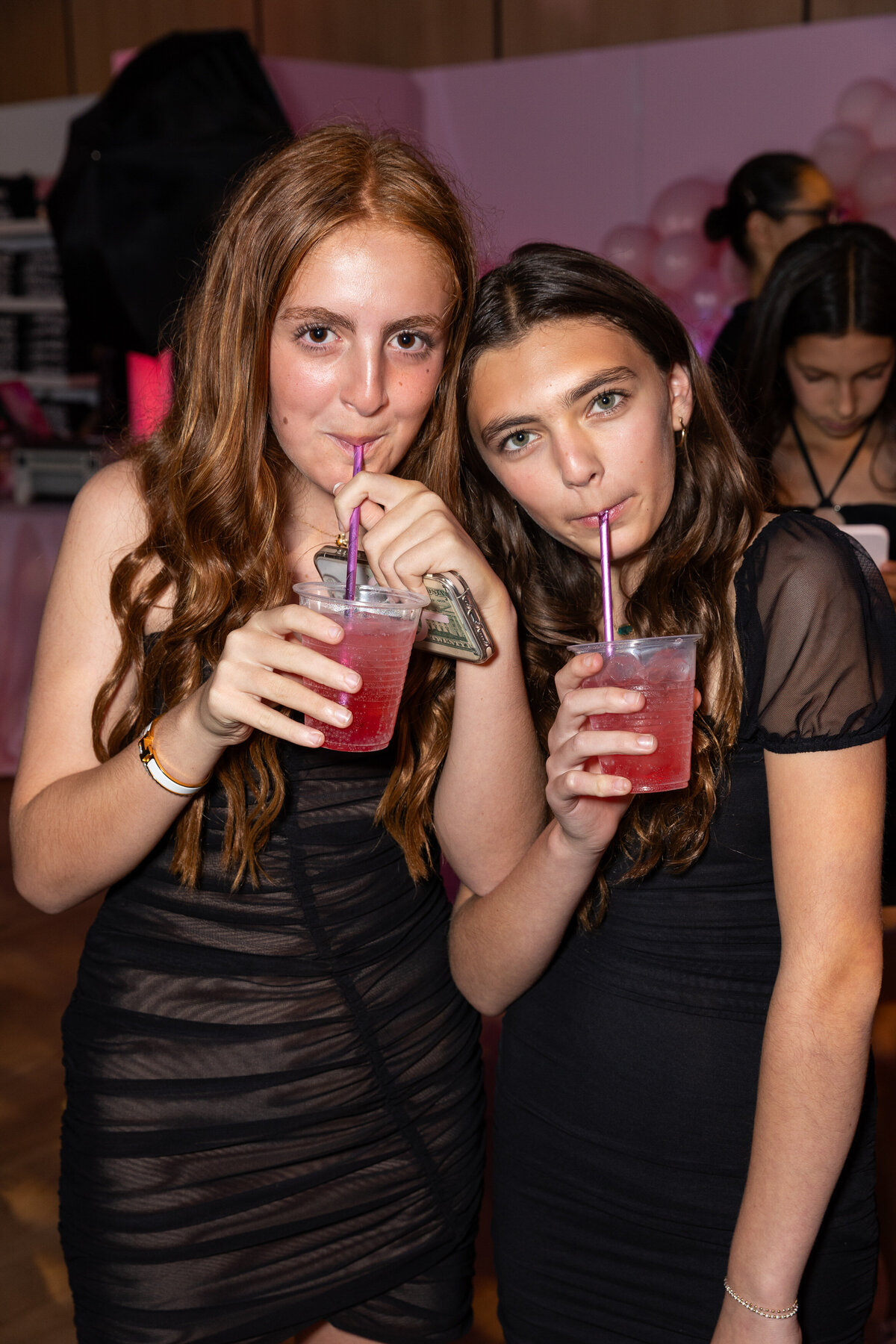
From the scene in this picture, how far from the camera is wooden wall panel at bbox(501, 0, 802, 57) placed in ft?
19.2

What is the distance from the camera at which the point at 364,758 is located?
59.9 inches

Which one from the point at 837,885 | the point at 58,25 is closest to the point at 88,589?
the point at 837,885

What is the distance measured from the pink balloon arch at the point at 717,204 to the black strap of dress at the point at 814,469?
1.35 metres

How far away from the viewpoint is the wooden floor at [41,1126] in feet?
7.84

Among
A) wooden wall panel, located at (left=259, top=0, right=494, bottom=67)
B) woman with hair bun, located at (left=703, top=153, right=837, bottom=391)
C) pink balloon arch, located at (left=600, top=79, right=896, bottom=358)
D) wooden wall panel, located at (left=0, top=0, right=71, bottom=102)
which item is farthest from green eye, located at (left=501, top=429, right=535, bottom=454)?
wooden wall panel, located at (left=0, top=0, right=71, bottom=102)

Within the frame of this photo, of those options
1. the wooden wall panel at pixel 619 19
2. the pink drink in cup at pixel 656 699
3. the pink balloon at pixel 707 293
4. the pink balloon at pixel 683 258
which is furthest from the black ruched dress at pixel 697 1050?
the wooden wall panel at pixel 619 19

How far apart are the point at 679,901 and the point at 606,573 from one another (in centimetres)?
40

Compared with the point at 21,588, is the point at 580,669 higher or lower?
higher

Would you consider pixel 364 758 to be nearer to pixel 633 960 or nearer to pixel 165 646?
pixel 165 646

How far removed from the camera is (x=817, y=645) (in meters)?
1.25

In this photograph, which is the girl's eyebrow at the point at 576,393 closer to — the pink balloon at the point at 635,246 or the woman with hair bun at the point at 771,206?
the woman with hair bun at the point at 771,206

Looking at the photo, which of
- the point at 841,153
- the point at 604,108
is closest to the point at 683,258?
the point at 841,153

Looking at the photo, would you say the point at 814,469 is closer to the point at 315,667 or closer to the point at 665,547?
the point at 665,547

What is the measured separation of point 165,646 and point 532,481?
1.60 feet
